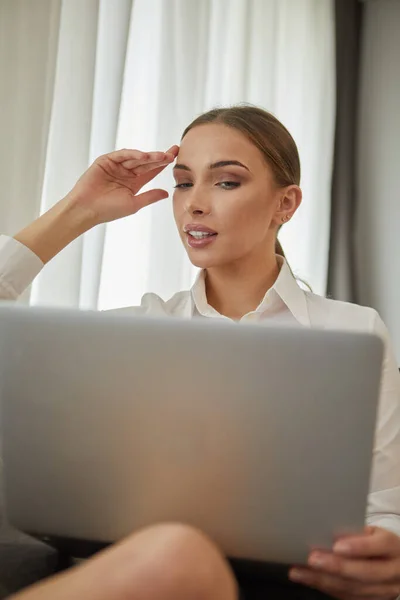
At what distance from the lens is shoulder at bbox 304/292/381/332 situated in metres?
1.45

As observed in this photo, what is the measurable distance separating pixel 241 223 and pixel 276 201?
0.15 metres

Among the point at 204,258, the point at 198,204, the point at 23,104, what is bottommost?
the point at 204,258

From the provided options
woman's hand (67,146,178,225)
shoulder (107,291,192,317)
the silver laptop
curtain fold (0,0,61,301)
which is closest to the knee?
the silver laptop

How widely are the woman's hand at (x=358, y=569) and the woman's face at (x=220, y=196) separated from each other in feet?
2.46

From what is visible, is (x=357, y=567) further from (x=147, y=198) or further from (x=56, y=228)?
(x=147, y=198)

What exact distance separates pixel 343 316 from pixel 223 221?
0.34 meters

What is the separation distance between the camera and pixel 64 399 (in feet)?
2.52

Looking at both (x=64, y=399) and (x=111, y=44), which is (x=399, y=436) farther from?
(x=111, y=44)

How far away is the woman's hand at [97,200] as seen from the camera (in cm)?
142

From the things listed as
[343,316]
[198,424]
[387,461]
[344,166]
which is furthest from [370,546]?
[344,166]

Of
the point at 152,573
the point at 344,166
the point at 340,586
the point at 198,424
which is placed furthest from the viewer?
the point at 344,166

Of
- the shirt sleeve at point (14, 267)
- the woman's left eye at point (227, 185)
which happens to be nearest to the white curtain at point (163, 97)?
the shirt sleeve at point (14, 267)

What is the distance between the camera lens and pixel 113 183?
5.18 ft

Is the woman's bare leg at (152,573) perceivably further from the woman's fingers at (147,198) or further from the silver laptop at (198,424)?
the woman's fingers at (147,198)
